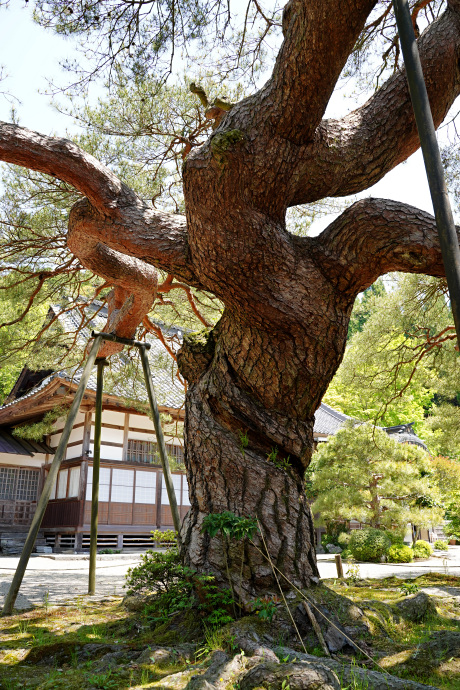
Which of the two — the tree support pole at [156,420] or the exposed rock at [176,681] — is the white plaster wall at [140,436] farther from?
the exposed rock at [176,681]

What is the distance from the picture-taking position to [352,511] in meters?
9.99

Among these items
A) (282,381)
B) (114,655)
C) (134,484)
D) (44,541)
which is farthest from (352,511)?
(114,655)

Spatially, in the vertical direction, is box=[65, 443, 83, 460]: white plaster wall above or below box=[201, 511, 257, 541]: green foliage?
above

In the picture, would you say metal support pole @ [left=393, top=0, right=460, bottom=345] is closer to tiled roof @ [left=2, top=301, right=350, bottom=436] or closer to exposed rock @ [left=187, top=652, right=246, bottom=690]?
exposed rock @ [left=187, top=652, right=246, bottom=690]

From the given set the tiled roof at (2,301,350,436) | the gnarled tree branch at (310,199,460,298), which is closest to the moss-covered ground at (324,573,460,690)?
the gnarled tree branch at (310,199,460,298)

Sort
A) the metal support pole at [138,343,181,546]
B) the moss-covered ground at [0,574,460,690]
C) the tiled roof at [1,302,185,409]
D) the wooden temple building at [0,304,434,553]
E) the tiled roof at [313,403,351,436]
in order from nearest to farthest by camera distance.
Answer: the moss-covered ground at [0,574,460,690] → the metal support pole at [138,343,181,546] → the tiled roof at [1,302,185,409] → the wooden temple building at [0,304,434,553] → the tiled roof at [313,403,351,436]

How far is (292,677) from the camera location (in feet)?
4.90

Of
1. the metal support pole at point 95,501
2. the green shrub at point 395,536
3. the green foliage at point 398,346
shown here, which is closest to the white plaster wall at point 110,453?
the green shrub at point 395,536

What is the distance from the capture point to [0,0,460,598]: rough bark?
2680 millimetres

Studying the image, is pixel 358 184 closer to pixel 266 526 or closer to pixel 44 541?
pixel 266 526

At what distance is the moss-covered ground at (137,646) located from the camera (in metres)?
1.82

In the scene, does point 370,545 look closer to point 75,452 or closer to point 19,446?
point 75,452

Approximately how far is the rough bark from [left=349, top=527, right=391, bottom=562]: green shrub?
7.79 meters

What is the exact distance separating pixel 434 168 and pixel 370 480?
9713 millimetres
